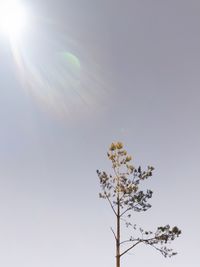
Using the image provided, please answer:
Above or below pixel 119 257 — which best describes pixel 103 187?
above

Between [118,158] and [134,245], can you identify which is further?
[118,158]

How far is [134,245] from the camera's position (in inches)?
1459

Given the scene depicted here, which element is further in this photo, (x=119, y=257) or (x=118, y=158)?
(x=118, y=158)

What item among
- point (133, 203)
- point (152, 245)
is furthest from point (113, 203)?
point (152, 245)

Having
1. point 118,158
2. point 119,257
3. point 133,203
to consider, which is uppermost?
point 118,158

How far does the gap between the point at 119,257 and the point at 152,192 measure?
190 inches

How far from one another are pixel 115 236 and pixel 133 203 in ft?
8.25

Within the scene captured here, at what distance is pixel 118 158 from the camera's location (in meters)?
39.5

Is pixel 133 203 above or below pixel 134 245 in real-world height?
above

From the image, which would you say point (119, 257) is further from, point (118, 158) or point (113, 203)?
point (118, 158)

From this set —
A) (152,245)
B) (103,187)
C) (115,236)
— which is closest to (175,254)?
(152,245)

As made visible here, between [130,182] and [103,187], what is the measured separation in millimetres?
1929

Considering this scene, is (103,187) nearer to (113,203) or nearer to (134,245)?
(113,203)

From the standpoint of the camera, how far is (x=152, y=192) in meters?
38.0
